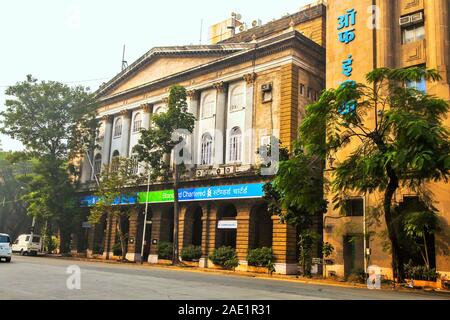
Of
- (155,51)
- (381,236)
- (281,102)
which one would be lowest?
(381,236)

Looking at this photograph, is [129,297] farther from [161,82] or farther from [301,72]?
[161,82]

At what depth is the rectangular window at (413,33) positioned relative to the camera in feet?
89.1

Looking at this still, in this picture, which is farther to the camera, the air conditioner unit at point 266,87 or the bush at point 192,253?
the bush at point 192,253

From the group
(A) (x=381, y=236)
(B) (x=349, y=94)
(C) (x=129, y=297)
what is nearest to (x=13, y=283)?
(C) (x=129, y=297)

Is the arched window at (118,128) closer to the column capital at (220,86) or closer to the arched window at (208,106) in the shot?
the arched window at (208,106)

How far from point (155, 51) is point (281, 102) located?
1667 cm

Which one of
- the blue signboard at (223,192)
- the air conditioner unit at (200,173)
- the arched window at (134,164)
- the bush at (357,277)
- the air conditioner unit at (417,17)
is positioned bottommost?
the bush at (357,277)

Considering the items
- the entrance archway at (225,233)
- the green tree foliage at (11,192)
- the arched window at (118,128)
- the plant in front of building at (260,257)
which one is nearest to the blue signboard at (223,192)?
the entrance archway at (225,233)

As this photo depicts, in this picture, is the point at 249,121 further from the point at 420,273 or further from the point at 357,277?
the point at 420,273

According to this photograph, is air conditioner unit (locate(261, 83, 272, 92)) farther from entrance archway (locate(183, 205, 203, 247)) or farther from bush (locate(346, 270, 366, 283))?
bush (locate(346, 270, 366, 283))

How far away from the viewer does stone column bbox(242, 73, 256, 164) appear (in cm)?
3484

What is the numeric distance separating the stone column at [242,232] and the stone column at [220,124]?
5.10m

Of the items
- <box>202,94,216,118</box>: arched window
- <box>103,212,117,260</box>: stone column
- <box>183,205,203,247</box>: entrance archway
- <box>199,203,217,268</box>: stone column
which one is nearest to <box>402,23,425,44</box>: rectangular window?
<box>202,94,216,118</box>: arched window
